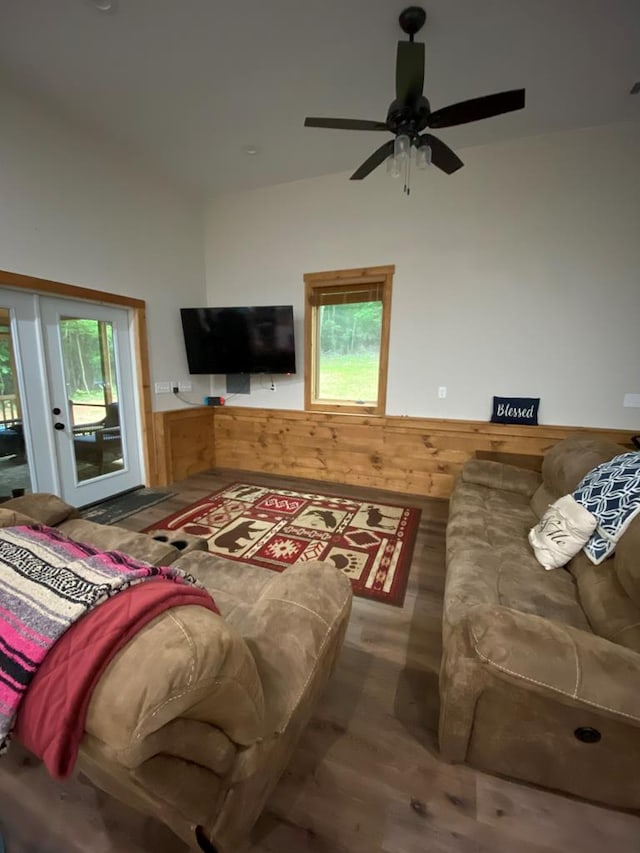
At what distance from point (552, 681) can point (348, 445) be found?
10.2ft

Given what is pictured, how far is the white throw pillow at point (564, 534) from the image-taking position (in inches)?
65.5

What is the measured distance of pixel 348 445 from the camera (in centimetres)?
407

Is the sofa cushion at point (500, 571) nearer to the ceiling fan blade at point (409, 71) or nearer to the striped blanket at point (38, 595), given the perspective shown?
the striped blanket at point (38, 595)

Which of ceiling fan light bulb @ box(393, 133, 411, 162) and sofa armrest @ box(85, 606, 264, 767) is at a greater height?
ceiling fan light bulb @ box(393, 133, 411, 162)

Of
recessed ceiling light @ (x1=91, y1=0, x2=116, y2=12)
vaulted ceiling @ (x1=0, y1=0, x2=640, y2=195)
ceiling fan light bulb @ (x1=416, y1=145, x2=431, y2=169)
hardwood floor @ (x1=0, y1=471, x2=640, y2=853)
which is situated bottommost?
hardwood floor @ (x1=0, y1=471, x2=640, y2=853)

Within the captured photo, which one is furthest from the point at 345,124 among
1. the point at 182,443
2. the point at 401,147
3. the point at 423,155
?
the point at 182,443

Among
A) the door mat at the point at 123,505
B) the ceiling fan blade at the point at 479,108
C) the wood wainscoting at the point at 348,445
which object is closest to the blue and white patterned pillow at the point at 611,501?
the wood wainscoting at the point at 348,445

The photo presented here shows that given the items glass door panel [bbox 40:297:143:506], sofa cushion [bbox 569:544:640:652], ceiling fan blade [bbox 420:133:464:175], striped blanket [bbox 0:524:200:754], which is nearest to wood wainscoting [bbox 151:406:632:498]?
glass door panel [bbox 40:297:143:506]

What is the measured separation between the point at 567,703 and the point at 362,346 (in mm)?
3419

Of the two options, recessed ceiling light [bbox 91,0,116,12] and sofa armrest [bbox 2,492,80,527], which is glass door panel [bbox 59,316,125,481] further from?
recessed ceiling light [bbox 91,0,116,12]

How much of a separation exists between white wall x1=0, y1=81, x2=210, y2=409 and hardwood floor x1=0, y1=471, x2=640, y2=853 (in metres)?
3.24

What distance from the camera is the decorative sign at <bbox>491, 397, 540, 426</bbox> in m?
3.39

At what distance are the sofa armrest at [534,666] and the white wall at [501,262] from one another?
9.05ft

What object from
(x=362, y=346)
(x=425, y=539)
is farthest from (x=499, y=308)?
(x=425, y=539)
